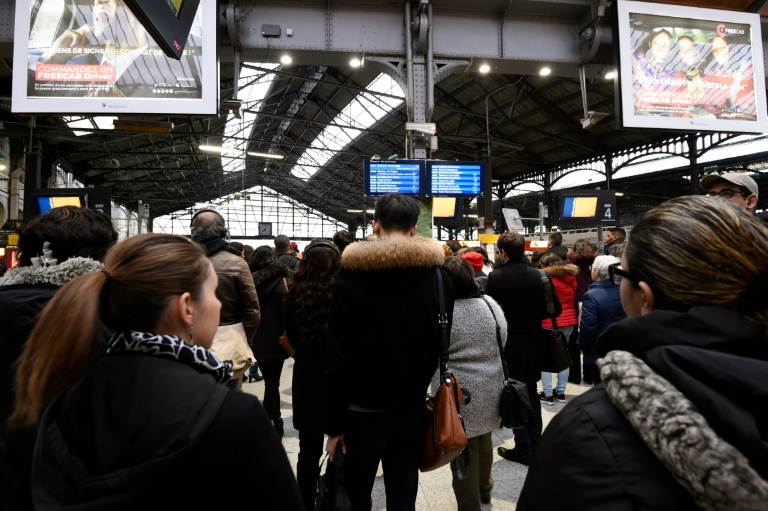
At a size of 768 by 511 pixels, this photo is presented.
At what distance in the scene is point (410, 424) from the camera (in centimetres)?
191

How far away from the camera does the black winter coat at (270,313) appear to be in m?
→ 3.70

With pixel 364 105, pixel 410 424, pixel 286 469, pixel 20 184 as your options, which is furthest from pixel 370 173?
pixel 20 184

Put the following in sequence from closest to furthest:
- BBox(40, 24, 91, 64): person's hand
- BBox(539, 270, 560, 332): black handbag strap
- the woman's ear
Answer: the woman's ear < BBox(539, 270, 560, 332): black handbag strap < BBox(40, 24, 91, 64): person's hand

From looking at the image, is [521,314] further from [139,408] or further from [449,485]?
[139,408]

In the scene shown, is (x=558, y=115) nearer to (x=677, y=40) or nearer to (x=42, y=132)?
(x=677, y=40)

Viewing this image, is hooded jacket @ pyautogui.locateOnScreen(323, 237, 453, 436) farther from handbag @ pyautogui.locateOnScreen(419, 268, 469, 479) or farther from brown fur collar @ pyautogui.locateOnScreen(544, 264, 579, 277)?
brown fur collar @ pyautogui.locateOnScreen(544, 264, 579, 277)

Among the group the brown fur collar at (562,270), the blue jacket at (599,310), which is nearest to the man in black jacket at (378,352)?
the blue jacket at (599,310)

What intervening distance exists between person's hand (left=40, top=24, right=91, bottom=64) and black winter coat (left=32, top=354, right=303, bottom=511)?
521 cm

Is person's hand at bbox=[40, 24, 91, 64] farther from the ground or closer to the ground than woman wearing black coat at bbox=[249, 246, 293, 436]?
farther from the ground

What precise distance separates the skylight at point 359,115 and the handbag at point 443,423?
969cm

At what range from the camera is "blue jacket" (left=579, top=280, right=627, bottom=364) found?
340 cm

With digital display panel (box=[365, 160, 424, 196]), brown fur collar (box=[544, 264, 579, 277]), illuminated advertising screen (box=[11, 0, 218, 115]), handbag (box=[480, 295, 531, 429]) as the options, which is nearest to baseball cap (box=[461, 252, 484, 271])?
brown fur collar (box=[544, 264, 579, 277])

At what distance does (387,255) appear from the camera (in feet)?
5.78

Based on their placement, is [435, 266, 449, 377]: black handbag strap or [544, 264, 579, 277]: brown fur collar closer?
[435, 266, 449, 377]: black handbag strap
